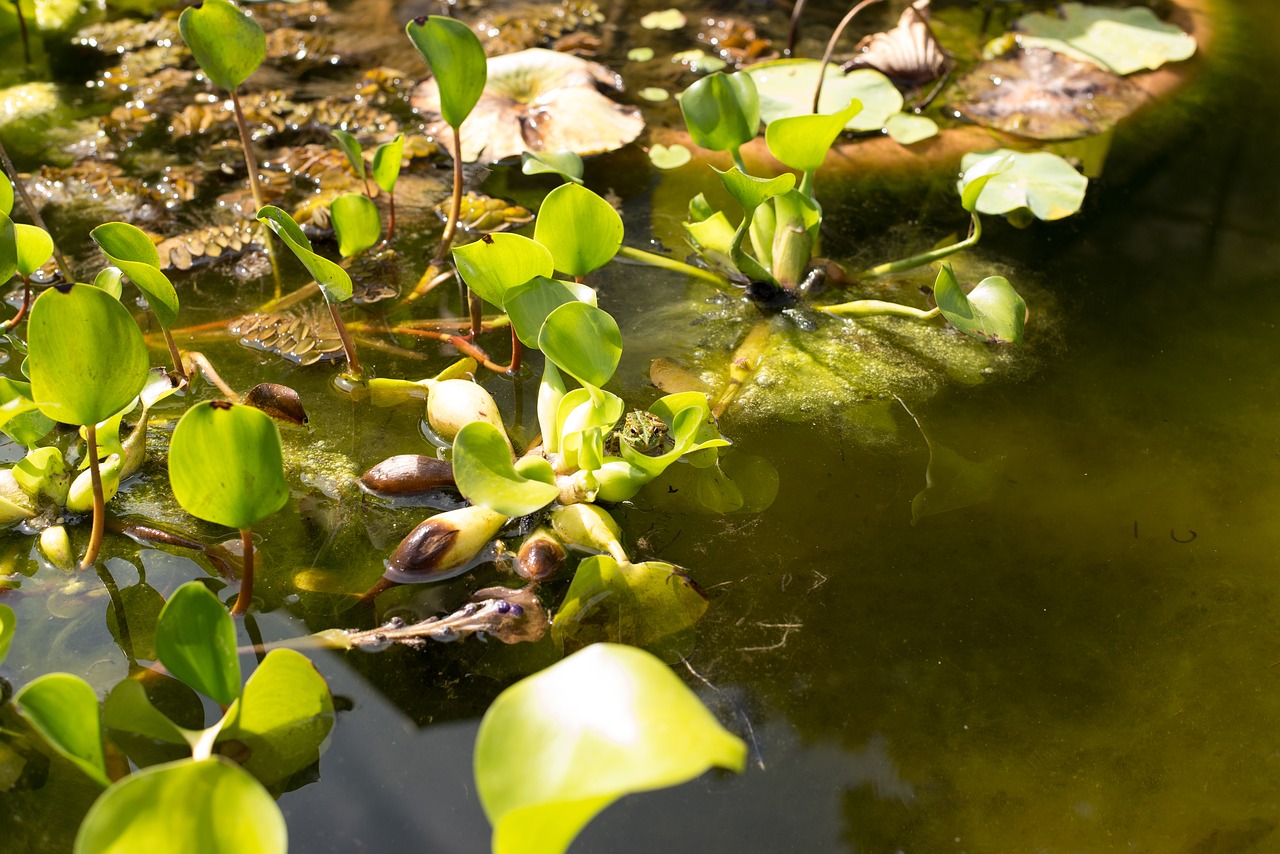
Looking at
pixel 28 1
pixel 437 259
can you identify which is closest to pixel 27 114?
pixel 28 1

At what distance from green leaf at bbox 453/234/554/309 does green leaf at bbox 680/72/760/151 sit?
0.51 m

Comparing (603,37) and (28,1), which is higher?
(28,1)

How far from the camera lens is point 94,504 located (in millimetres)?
1302

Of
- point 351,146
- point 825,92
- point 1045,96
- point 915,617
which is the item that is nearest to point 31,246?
point 351,146

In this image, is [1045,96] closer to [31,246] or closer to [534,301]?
[534,301]

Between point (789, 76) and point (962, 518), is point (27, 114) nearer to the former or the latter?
point (789, 76)

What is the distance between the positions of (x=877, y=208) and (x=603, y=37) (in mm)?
1089

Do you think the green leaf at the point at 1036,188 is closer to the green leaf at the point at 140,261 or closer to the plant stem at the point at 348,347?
the plant stem at the point at 348,347

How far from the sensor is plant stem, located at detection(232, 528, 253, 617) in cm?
A: 118

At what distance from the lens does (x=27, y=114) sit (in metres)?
2.33

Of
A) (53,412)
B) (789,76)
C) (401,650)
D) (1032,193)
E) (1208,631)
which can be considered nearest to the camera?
(53,412)

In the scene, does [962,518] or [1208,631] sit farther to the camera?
[962,518]

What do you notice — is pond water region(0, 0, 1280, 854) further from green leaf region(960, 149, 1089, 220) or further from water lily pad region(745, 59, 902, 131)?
water lily pad region(745, 59, 902, 131)

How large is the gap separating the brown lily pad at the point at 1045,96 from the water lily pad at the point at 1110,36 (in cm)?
7
